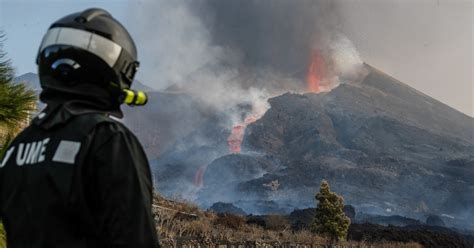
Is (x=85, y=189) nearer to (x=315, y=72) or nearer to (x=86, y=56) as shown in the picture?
(x=86, y=56)

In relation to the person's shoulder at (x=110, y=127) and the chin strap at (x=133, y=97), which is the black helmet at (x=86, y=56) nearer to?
the chin strap at (x=133, y=97)

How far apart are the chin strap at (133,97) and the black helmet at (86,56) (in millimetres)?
17

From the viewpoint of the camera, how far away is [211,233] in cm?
1862

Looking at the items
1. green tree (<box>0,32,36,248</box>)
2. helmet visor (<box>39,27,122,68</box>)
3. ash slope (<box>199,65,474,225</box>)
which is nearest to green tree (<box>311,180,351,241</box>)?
green tree (<box>0,32,36,248</box>)

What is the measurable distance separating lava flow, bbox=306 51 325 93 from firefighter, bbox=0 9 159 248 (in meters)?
172

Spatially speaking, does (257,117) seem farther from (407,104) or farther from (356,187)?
(356,187)

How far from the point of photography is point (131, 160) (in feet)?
4.92

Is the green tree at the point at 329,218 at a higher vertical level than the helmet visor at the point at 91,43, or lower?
higher

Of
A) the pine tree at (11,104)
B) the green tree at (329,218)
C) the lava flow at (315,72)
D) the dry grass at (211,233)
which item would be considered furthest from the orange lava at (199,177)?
the pine tree at (11,104)

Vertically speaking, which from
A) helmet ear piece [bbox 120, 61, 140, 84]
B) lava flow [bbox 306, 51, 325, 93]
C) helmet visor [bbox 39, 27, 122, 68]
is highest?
lava flow [bbox 306, 51, 325, 93]

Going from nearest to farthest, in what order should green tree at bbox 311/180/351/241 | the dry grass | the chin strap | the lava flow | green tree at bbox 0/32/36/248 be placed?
the chin strap
green tree at bbox 0/32/36/248
the dry grass
green tree at bbox 311/180/351/241
the lava flow

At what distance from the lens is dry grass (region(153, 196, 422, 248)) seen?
1458 cm

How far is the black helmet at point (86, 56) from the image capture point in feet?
5.41

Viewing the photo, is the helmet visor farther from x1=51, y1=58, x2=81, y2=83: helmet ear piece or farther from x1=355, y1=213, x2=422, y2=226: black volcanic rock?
x1=355, y1=213, x2=422, y2=226: black volcanic rock
